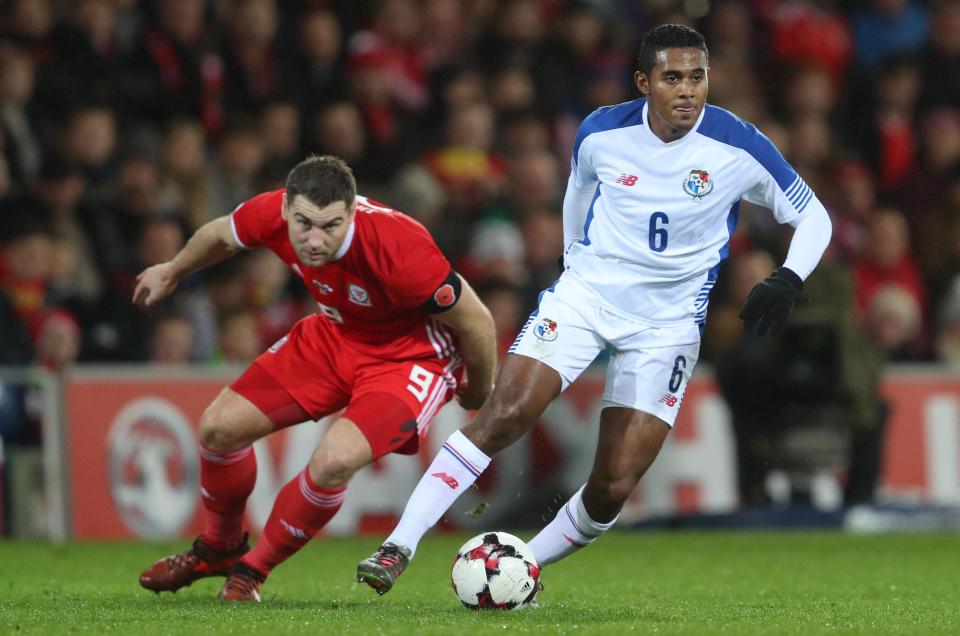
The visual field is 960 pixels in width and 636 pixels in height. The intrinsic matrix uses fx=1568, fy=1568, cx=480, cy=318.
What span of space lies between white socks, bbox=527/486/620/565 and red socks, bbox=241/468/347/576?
89 cm

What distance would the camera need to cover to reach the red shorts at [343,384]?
6000 mm

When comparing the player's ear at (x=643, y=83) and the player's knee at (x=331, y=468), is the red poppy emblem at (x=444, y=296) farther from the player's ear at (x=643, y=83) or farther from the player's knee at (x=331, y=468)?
the player's ear at (x=643, y=83)

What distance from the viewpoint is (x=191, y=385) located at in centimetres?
1024

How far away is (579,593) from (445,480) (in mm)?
1176

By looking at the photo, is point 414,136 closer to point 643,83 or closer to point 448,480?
point 643,83

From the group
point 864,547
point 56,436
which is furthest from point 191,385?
point 864,547

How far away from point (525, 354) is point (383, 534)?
4854 mm

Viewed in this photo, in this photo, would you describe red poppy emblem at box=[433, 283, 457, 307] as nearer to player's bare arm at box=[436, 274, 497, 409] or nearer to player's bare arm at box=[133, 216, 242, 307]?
player's bare arm at box=[436, 274, 497, 409]

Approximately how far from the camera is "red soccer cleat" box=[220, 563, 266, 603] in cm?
600

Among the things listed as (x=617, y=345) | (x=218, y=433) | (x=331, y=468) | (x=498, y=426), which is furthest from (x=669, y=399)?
(x=218, y=433)

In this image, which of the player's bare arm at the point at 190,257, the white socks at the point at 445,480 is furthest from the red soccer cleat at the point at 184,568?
the player's bare arm at the point at 190,257

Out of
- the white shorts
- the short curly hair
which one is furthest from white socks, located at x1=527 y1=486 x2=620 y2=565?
the short curly hair

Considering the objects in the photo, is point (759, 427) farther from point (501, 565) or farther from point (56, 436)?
point (501, 565)

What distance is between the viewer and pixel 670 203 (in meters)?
6.04
